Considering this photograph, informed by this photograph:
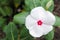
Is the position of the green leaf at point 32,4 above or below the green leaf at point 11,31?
above

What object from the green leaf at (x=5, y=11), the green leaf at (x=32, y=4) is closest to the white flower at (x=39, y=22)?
the green leaf at (x=32, y=4)

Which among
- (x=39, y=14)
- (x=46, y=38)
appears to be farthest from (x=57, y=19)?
(x=39, y=14)

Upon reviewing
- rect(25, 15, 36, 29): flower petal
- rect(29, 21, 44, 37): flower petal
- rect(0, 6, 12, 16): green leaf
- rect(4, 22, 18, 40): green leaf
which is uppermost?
rect(25, 15, 36, 29): flower petal

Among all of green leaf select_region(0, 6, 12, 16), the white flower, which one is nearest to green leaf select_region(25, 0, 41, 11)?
the white flower

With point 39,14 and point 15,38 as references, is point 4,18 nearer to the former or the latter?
point 15,38

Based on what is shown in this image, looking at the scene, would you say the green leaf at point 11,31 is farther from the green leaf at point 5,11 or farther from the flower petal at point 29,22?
the green leaf at point 5,11

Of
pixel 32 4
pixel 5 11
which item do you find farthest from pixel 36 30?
pixel 5 11

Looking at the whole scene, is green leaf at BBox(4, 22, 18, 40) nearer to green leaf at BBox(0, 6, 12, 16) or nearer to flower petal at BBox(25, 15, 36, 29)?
flower petal at BBox(25, 15, 36, 29)

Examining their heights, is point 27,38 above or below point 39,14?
below
